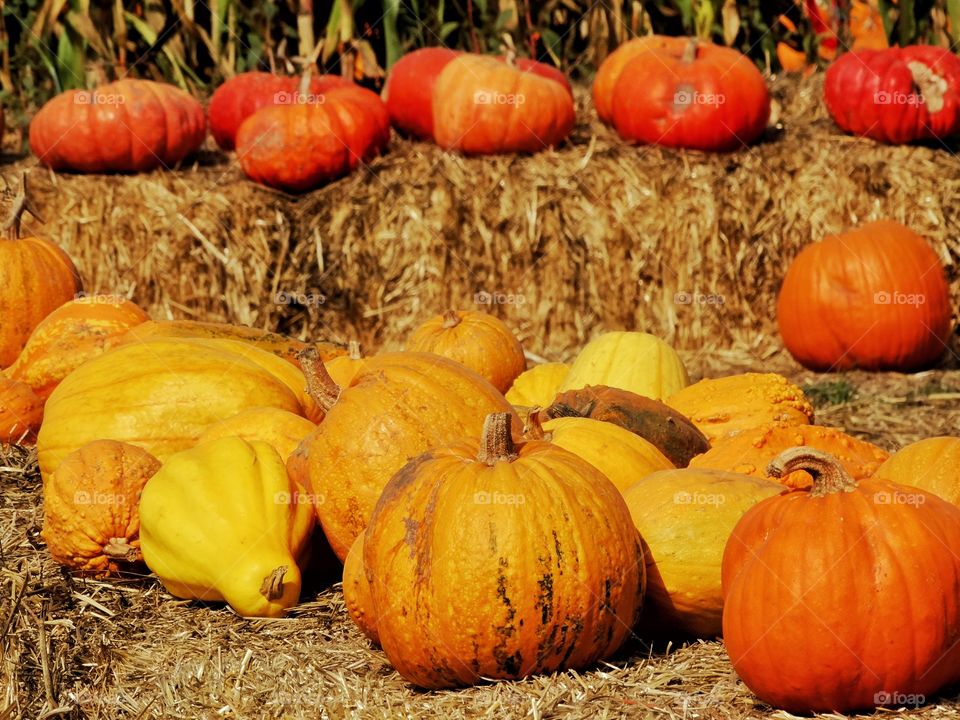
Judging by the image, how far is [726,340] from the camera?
24.8 ft

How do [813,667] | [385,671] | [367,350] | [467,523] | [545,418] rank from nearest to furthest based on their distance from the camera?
[813,667] → [467,523] → [385,671] → [545,418] → [367,350]

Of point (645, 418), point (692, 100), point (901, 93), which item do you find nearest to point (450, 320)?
point (645, 418)

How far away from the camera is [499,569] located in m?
2.74

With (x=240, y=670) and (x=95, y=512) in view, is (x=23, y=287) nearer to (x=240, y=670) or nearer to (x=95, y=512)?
(x=95, y=512)

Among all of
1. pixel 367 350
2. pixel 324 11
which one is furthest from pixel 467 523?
pixel 324 11

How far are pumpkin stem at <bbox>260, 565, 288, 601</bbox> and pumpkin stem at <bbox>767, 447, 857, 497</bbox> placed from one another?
1.28m

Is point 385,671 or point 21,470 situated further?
point 21,470

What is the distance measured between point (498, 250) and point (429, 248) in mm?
409

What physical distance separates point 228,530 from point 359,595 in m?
0.46

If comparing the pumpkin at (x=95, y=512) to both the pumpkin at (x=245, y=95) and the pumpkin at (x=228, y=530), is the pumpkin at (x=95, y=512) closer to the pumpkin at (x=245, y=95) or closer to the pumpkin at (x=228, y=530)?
the pumpkin at (x=228, y=530)

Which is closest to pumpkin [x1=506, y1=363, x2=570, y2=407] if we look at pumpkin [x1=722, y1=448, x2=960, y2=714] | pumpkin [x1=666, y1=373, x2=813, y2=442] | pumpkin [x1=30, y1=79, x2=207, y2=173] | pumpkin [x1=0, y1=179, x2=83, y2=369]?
pumpkin [x1=666, y1=373, x2=813, y2=442]

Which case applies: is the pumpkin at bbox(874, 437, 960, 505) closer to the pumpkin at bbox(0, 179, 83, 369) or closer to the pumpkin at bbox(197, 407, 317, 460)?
the pumpkin at bbox(197, 407, 317, 460)

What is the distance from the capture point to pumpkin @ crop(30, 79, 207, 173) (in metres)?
7.46

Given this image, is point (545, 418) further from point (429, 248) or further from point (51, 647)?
point (429, 248)
